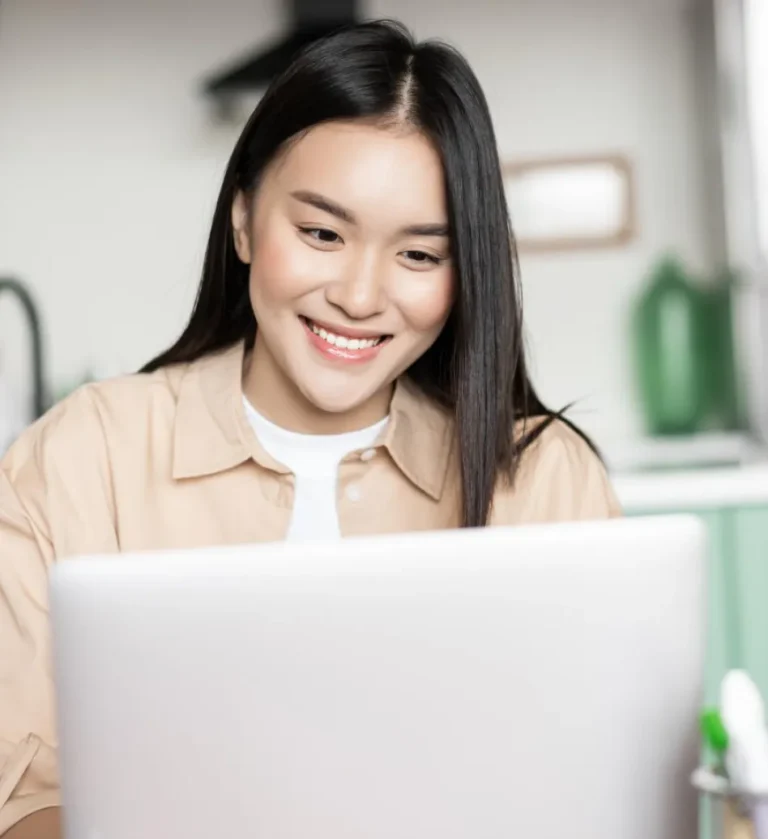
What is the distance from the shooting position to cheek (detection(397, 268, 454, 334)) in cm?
145

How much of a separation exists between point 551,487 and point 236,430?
0.39 metres

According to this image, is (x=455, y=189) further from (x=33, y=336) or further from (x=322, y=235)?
(x=33, y=336)

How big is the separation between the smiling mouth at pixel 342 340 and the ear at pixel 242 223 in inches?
5.1

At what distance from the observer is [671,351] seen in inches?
122

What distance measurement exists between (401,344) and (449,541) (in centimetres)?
76

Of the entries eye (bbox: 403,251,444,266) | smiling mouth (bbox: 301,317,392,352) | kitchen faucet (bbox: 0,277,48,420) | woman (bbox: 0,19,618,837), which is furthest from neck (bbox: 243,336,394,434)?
kitchen faucet (bbox: 0,277,48,420)

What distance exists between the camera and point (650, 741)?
777mm

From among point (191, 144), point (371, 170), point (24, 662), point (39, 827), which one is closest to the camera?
point (39, 827)

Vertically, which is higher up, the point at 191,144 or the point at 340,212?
the point at 191,144

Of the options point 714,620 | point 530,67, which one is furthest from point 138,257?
point 714,620

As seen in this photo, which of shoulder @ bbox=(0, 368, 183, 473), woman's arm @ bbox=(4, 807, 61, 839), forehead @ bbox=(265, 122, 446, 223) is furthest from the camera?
shoulder @ bbox=(0, 368, 183, 473)

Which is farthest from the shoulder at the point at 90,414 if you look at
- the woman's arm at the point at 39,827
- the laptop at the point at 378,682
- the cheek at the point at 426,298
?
the laptop at the point at 378,682

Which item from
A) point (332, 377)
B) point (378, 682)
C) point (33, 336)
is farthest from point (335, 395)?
point (33, 336)

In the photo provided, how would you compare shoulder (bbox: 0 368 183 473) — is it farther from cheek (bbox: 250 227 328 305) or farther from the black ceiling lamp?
the black ceiling lamp
